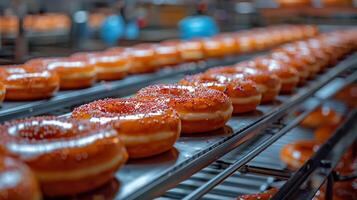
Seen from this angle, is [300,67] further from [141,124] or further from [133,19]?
[133,19]

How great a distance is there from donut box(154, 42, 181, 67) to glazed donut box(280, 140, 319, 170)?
1.14 meters

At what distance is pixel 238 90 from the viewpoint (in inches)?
83.0

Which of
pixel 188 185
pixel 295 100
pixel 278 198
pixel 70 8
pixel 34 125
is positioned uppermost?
pixel 70 8

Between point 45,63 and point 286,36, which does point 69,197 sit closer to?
point 45,63

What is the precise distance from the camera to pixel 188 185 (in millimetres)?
2662

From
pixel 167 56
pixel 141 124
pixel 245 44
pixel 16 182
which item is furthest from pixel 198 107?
pixel 245 44

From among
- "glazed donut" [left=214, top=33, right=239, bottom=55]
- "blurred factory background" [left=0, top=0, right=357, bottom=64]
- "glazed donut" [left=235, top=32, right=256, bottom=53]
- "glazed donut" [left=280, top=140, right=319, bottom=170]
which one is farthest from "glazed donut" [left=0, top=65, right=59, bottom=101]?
"glazed donut" [left=235, top=32, right=256, bottom=53]

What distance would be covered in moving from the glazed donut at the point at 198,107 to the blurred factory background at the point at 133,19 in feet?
7.40

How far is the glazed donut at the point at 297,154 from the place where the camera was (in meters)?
3.19

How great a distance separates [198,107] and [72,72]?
109cm

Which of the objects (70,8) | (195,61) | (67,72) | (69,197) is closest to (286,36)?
(195,61)

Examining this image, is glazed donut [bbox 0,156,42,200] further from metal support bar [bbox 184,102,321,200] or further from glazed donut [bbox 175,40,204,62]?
glazed donut [bbox 175,40,204,62]

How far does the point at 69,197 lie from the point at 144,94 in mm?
808

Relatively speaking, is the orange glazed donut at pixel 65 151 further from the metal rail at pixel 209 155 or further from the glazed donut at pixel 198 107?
the glazed donut at pixel 198 107
